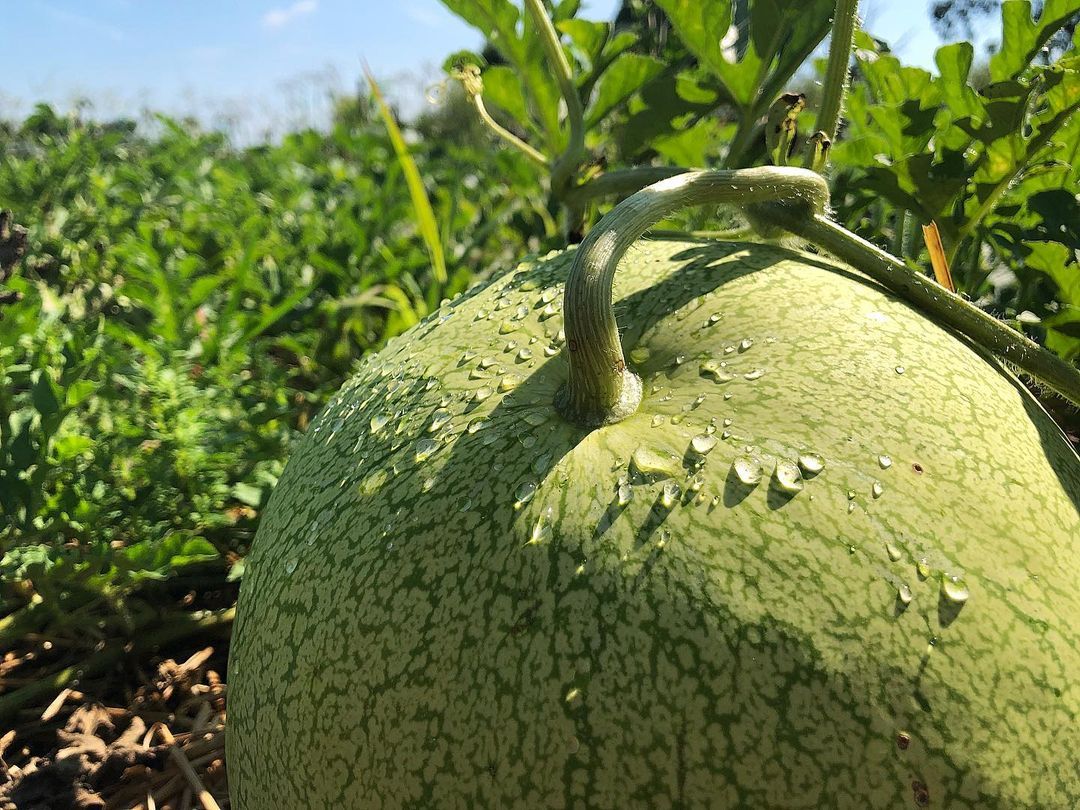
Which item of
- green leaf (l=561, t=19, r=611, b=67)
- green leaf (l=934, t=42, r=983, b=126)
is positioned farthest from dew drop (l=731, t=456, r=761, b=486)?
green leaf (l=561, t=19, r=611, b=67)

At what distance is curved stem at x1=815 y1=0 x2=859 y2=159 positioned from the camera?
1414 mm

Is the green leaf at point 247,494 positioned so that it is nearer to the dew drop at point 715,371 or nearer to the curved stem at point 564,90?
the curved stem at point 564,90

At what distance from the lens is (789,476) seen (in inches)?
40.9

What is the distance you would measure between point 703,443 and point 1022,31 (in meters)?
0.97

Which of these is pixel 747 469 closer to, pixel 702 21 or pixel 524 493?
pixel 524 493

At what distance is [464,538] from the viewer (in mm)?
1106

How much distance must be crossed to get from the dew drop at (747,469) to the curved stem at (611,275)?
0.18 m

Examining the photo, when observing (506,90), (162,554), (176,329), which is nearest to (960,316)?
(506,90)

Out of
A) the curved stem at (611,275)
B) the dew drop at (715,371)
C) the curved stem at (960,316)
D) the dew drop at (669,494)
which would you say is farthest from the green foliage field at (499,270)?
the dew drop at (669,494)

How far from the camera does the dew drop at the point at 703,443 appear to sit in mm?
1078

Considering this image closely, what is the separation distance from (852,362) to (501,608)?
56 centimetres

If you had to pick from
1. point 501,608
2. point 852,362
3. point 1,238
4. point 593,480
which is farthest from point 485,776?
point 1,238

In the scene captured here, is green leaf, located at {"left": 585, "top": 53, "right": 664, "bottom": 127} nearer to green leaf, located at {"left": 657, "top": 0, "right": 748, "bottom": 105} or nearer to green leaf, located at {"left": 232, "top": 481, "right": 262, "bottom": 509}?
green leaf, located at {"left": 657, "top": 0, "right": 748, "bottom": 105}

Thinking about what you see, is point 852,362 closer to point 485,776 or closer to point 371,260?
point 485,776
